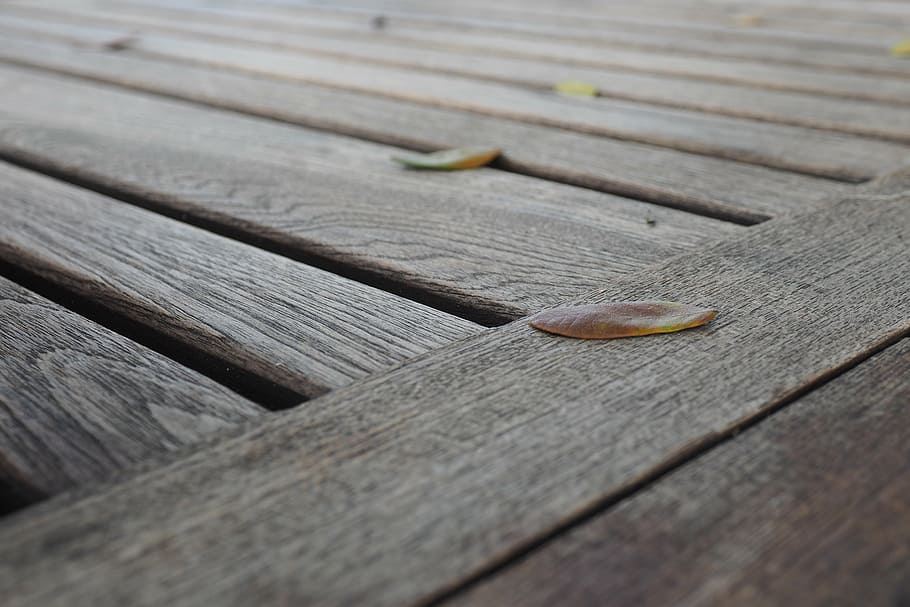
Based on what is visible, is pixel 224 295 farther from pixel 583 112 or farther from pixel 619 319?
pixel 583 112

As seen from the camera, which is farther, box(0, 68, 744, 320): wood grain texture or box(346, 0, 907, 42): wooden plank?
box(346, 0, 907, 42): wooden plank

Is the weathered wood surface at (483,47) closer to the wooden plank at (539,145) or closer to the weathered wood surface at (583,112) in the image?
the weathered wood surface at (583,112)

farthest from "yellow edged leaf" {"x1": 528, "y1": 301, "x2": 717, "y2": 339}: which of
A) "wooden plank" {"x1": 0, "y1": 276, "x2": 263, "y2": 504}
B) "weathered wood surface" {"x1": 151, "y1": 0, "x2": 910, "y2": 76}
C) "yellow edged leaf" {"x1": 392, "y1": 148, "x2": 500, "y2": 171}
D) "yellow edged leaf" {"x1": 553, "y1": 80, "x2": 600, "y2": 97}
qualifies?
"weathered wood surface" {"x1": 151, "y1": 0, "x2": 910, "y2": 76}

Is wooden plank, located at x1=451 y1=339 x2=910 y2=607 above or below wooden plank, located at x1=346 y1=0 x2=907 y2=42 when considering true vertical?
below

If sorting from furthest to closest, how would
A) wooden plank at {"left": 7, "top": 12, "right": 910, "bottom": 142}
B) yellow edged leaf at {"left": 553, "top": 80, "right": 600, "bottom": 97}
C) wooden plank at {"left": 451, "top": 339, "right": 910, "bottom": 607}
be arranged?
1. yellow edged leaf at {"left": 553, "top": 80, "right": 600, "bottom": 97}
2. wooden plank at {"left": 7, "top": 12, "right": 910, "bottom": 142}
3. wooden plank at {"left": 451, "top": 339, "right": 910, "bottom": 607}

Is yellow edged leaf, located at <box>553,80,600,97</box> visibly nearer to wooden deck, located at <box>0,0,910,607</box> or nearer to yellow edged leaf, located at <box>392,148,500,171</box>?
wooden deck, located at <box>0,0,910,607</box>

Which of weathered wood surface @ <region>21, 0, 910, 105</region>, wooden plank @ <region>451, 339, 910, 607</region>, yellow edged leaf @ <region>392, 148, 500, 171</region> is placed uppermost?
weathered wood surface @ <region>21, 0, 910, 105</region>

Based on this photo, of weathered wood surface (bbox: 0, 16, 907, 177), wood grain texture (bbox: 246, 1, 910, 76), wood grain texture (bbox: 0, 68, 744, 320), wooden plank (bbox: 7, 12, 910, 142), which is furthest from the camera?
wood grain texture (bbox: 246, 1, 910, 76)

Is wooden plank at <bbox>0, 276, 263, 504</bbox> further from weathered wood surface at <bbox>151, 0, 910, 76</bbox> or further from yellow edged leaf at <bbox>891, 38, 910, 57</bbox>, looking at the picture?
yellow edged leaf at <bbox>891, 38, 910, 57</bbox>
